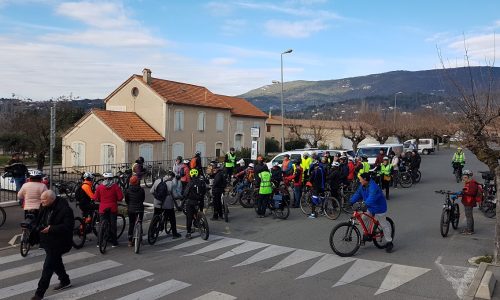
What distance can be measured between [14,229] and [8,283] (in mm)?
4731

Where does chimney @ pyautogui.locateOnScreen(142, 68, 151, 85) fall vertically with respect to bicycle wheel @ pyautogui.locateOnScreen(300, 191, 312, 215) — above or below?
above

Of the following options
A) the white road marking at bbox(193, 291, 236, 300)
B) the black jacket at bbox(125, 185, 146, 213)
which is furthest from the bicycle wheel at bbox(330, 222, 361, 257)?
the black jacket at bbox(125, 185, 146, 213)

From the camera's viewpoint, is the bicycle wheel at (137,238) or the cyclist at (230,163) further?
the cyclist at (230,163)

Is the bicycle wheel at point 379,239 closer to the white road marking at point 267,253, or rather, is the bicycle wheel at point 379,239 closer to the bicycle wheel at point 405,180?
the white road marking at point 267,253

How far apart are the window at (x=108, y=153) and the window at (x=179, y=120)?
209 inches

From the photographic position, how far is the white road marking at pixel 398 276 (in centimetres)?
734

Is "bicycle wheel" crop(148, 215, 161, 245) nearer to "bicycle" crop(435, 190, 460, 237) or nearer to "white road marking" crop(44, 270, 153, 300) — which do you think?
"white road marking" crop(44, 270, 153, 300)

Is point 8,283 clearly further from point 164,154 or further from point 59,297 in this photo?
point 164,154

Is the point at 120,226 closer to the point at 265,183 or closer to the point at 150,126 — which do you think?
the point at 265,183

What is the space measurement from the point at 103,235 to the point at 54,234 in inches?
103

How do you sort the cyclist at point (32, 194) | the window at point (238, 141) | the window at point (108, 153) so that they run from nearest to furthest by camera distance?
the cyclist at point (32, 194) → the window at point (108, 153) → the window at point (238, 141)

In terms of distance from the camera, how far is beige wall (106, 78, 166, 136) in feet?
105

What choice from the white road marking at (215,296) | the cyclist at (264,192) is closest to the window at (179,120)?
the cyclist at (264,192)

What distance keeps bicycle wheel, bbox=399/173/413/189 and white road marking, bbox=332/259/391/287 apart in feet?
42.7
